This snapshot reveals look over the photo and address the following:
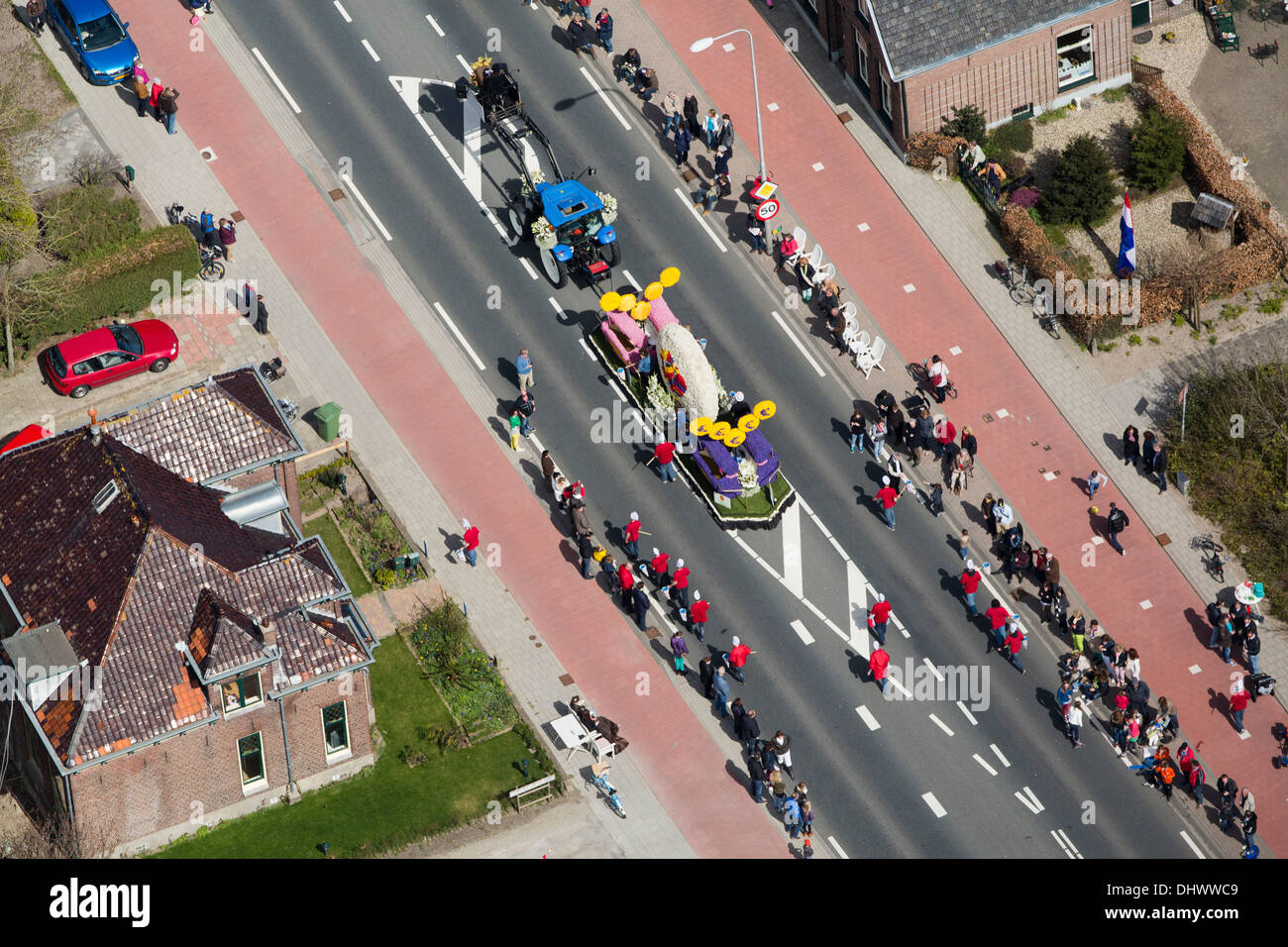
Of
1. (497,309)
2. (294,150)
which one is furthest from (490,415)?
(294,150)

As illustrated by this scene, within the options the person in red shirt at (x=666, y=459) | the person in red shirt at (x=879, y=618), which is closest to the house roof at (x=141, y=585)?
the person in red shirt at (x=666, y=459)

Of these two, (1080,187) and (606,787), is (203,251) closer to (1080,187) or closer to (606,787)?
(606,787)

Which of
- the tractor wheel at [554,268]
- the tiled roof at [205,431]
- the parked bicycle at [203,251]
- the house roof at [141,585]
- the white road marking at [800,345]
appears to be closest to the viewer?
the house roof at [141,585]

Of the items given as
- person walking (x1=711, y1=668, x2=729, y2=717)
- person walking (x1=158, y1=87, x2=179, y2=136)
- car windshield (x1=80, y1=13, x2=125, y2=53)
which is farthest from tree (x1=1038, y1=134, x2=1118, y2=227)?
car windshield (x1=80, y1=13, x2=125, y2=53)

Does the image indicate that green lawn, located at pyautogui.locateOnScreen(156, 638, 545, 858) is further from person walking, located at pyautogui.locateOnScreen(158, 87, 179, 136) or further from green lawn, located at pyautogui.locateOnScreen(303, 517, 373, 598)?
person walking, located at pyautogui.locateOnScreen(158, 87, 179, 136)

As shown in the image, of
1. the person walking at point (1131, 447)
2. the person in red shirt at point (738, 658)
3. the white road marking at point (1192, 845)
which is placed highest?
the person in red shirt at point (738, 658)

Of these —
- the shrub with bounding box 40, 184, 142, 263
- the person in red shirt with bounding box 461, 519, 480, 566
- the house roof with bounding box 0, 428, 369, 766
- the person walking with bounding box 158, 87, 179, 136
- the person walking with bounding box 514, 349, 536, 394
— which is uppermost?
the person walking with bounding box 158, 87, 179, 136

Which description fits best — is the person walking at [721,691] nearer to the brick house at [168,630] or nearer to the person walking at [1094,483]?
the brick house at [168,630]
